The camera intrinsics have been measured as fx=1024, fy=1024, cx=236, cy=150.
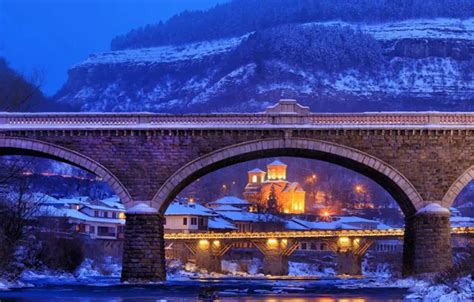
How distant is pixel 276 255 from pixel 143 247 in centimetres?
5239

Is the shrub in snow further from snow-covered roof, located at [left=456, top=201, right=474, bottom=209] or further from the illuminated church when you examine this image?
snow-covered roof, located at [left=456, top=201, right=474, bottom=209]

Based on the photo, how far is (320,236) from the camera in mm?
110125

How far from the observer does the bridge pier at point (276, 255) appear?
109m

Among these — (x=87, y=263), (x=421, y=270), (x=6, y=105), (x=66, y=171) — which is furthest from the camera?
(x=66, y=171)

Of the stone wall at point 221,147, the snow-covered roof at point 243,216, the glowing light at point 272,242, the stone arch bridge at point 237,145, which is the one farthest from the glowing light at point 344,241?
the stone wall at point 221,147

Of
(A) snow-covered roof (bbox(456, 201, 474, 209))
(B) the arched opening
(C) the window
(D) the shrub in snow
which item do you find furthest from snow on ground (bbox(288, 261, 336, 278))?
(A) snow-covered roof (bbox(456, 201, 474, 209))

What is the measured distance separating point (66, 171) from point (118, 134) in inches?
5246

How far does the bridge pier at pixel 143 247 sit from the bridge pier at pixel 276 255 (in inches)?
1970

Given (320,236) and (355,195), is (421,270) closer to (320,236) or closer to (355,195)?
(320,236)

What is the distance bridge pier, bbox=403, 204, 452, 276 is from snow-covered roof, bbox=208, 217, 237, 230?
7239 cm

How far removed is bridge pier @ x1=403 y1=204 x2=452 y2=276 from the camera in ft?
192

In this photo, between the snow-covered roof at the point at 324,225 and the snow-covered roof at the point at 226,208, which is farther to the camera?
the snow-covered roof at the point at 226,208

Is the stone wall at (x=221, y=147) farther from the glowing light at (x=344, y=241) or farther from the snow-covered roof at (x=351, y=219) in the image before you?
the snow-covered roof at (x=351, y=219)

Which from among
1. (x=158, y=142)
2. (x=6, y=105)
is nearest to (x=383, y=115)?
(x=158, y=142)
